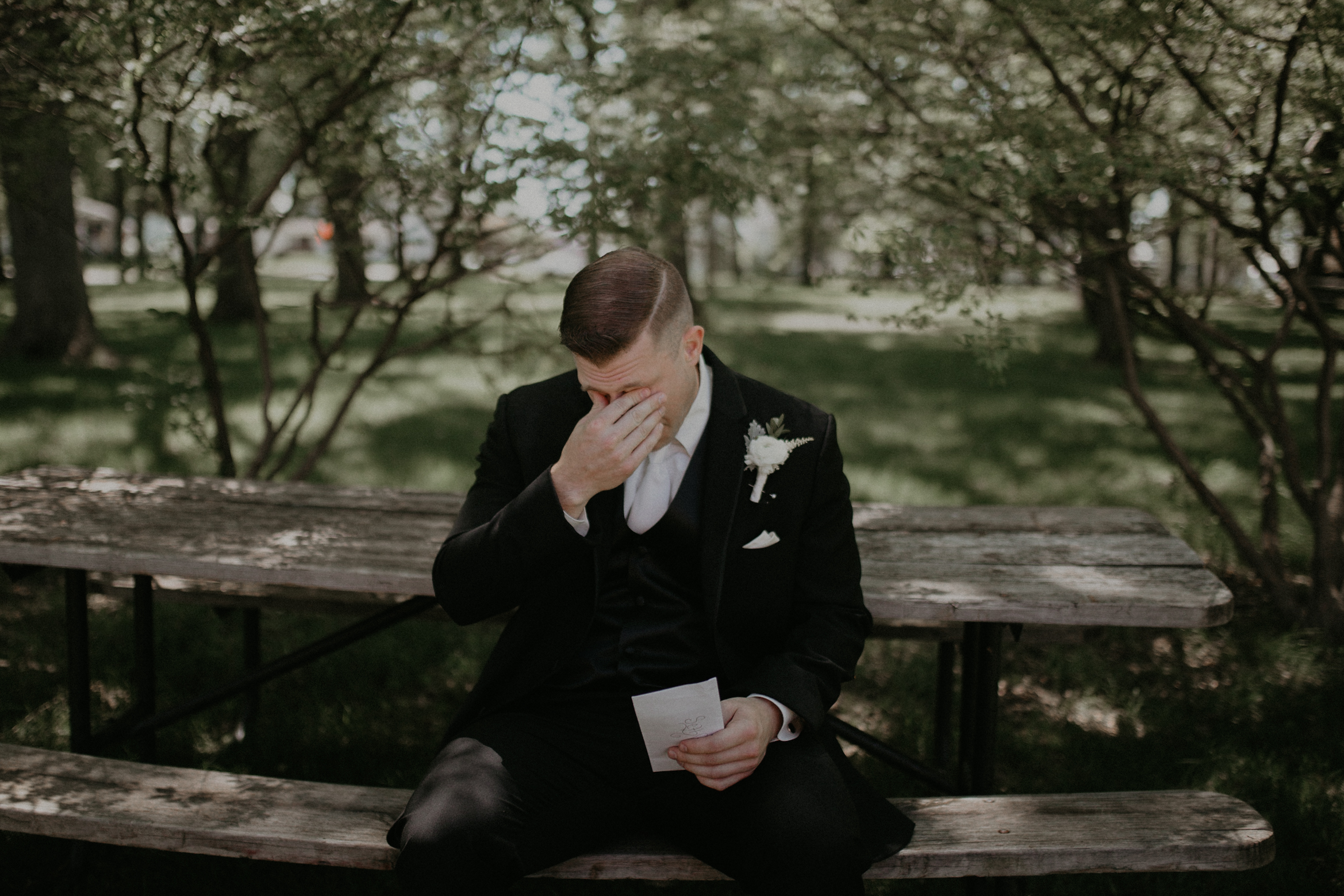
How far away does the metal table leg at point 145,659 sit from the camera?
11.1 feet

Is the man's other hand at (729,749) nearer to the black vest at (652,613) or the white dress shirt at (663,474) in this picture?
the black vest at (652,613)

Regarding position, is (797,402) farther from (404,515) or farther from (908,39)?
(908,39)

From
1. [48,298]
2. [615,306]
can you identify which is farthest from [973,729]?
[48,298]

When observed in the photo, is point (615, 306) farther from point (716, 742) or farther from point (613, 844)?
point (613, 844)

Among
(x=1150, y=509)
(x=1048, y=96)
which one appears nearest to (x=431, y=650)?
(x=1048, y=96)

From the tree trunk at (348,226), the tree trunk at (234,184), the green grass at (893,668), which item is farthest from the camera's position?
the tree trunk at (348,226)

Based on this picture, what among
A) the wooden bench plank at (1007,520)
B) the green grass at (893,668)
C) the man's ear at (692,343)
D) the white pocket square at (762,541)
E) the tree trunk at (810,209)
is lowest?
the green grass at (893,668)

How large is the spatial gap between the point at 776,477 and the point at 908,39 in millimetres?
2821

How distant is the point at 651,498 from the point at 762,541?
0.31m

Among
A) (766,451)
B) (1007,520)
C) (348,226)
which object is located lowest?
(1007,520)

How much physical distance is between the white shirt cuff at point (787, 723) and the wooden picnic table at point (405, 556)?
0.48m

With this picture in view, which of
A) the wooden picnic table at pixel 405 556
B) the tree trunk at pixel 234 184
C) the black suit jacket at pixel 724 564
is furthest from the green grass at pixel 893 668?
the black suit jacket at pixel 724 564

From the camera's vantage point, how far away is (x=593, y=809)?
2.40 metres

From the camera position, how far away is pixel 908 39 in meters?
4.54
